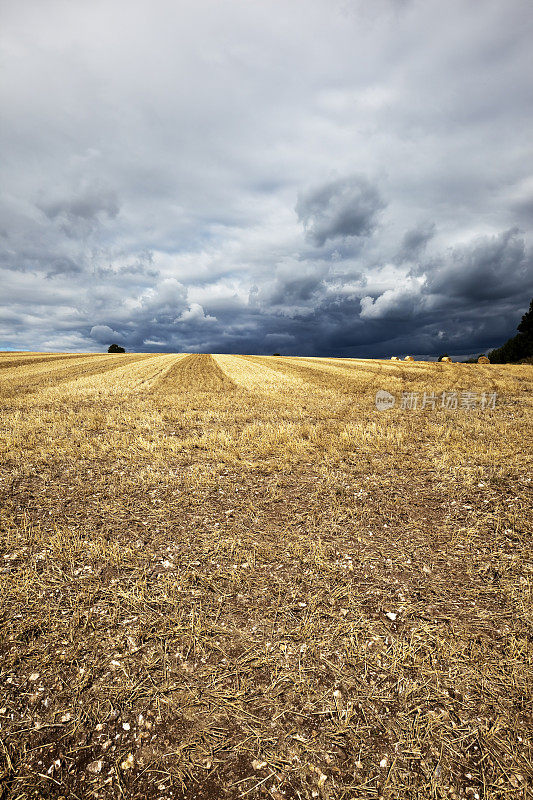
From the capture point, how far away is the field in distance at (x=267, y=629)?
303cm

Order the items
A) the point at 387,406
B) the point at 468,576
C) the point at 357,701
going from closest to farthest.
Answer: the point at 357,701, the point at 468,576, the point at 387,406

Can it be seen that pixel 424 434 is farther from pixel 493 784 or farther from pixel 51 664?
pixel 51 664

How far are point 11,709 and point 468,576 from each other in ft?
19.6

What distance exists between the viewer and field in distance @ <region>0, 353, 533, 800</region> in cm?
303

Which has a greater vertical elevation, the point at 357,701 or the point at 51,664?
the point at 51,664

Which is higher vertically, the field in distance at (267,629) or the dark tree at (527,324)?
the dark tree at (527,324)

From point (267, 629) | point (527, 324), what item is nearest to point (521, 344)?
point (527, 324)

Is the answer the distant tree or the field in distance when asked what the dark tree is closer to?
the distant tree

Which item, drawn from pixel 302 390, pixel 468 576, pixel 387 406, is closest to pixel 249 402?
pixel 302 390

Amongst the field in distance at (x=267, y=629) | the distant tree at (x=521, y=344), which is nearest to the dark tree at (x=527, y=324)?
the distant tree at (x=521, y=344)

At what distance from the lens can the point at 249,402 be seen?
1961 centimetres

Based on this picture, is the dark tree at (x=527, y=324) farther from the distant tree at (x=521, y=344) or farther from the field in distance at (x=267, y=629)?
the field in distance at (x=267, y=629)

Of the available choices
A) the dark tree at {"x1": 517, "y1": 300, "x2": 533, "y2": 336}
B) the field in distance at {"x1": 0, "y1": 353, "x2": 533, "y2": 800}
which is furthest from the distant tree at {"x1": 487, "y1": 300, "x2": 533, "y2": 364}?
the field in distance at {"x1": 0, "y1": 353, "x2": 533, "y2": 800}

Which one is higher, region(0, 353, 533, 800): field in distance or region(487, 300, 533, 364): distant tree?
region(487, 300, 533, 364): distant tree
